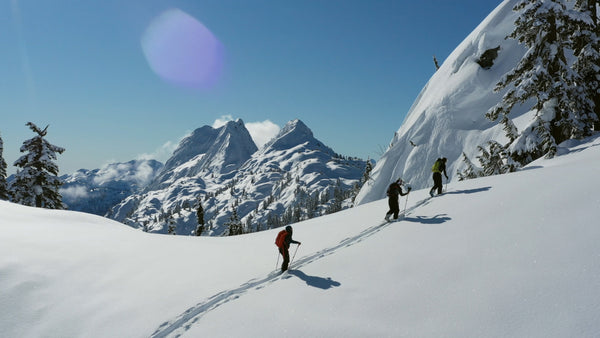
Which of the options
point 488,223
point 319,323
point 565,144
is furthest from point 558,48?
point 319,323

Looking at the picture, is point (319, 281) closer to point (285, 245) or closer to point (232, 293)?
point (285, 245)

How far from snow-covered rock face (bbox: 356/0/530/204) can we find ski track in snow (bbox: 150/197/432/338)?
29050 mm

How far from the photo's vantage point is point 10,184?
27.4m

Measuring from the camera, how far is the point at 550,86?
51.3 feet

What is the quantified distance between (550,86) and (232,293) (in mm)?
19719

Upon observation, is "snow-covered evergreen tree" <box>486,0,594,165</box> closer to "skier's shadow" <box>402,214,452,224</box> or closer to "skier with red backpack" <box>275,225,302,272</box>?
"skier's shadow" <box>402,214,452,224</box>

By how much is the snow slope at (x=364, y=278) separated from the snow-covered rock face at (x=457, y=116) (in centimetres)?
2860

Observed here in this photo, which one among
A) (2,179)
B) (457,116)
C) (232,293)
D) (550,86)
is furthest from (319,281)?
(457,116)

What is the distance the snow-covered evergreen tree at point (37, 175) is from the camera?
27703 millimetres

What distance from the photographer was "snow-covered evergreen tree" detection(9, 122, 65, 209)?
27.7 metres

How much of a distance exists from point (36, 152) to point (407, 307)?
38.0 metres

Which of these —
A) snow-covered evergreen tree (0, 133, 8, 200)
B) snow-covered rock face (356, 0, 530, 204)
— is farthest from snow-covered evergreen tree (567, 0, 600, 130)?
snow-covered evergreen tree (0, 133, 8, 200)

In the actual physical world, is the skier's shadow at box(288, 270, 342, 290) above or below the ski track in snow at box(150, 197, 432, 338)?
below

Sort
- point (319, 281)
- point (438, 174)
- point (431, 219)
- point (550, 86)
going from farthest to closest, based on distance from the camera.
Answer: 1. point (550, 86)
2. point (438, 174)
3. point (431, 219)
4. point (319, 281)
